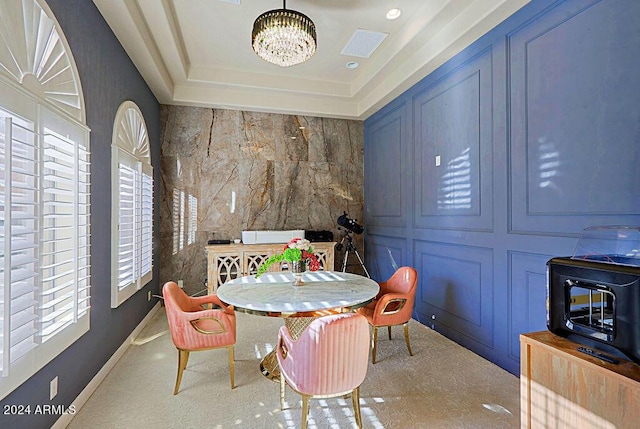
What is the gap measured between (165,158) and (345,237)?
2.99 m

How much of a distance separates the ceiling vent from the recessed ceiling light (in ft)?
1.06

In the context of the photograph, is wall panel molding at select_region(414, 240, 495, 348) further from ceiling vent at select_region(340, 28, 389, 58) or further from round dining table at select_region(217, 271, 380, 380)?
ceiling vent at select_region(340, 28, 389, 58)

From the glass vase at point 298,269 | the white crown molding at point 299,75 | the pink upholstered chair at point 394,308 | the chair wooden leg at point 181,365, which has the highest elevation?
the white crown molding at point 299,75

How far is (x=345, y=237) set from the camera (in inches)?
208

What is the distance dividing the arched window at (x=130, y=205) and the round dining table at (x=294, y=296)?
1.07 m

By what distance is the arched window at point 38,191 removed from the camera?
142 cm

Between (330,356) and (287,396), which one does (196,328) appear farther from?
(330,356)

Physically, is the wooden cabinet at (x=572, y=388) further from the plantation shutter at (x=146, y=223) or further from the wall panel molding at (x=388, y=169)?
the plantation shutter at (x=146, y=223)

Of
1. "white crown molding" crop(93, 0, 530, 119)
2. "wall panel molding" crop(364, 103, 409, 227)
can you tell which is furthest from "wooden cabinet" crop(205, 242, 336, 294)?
"white crown molding" crop(93, 0, 530, 119)

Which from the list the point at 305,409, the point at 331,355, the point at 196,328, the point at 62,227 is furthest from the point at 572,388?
the point at 62,227

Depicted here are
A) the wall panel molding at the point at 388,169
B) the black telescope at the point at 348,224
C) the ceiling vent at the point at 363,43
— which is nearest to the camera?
the ceiling vent at the point at 363,43

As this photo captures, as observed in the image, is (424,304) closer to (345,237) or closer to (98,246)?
(345,237)

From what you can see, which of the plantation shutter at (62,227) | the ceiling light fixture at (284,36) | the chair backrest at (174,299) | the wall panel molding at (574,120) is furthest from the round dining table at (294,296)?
the ceiling light fixture at (284,36)

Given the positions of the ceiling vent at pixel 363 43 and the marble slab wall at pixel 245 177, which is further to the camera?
the marble slab wall at pixel 245 177
